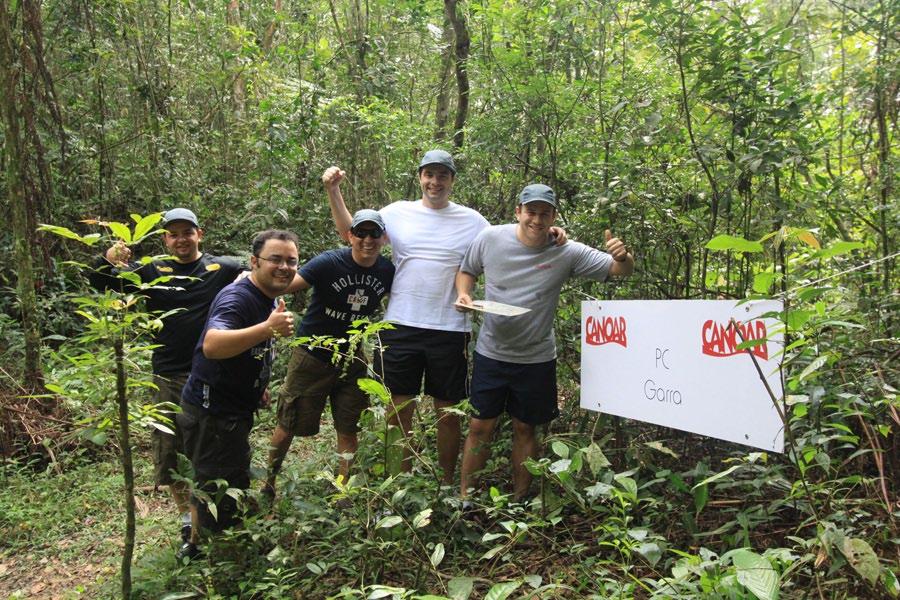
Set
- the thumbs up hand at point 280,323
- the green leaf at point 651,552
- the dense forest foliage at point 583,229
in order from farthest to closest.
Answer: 1. the thumbs up hand at point 280,323
2. the dense forest foliage at point 583,229
3. the green leaf at point 651,552

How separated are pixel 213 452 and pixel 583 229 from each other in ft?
8.46

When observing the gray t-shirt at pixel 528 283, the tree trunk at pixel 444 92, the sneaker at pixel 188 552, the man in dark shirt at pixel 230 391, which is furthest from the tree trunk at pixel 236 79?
the sneaker at pixel 188 552

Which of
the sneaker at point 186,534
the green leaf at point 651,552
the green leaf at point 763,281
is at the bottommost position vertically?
the sneaker at point 186,534

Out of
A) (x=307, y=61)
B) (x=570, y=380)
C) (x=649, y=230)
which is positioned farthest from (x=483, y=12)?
(x=307, y=61)

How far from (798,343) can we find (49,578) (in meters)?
4.32

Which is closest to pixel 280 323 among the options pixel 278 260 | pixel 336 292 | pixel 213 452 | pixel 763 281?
pixel 278 260

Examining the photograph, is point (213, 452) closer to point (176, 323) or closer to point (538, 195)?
point (176, 323)

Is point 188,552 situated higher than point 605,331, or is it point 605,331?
point 605,331

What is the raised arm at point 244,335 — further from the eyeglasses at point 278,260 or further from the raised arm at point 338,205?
the raised arm at point 338,205

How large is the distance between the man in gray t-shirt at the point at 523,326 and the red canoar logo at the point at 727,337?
798mm

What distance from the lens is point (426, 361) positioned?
3701 mm

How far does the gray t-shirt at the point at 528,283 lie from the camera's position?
11.3 ft

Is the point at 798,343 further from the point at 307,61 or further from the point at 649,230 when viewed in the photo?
the point at 307,61

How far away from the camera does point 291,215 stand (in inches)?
281
